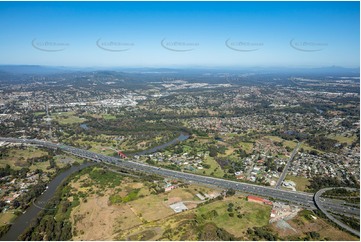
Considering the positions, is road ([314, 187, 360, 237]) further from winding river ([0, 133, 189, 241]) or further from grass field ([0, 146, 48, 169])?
grass field ([0, 146, 48, 169])

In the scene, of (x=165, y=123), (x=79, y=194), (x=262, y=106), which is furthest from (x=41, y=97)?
(x=79, y=194)

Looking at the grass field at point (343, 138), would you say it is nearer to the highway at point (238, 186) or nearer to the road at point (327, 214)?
the road at point (327, 214)

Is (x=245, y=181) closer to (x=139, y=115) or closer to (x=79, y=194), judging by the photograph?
(x=79, y=194)

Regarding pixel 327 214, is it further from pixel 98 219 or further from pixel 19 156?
pixel 19 156

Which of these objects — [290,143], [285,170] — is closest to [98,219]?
[285,170]

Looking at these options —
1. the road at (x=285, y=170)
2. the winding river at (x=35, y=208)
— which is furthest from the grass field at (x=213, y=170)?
the winding river at (x=35, y=208)

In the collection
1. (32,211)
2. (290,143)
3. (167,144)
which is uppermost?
(290,143)
